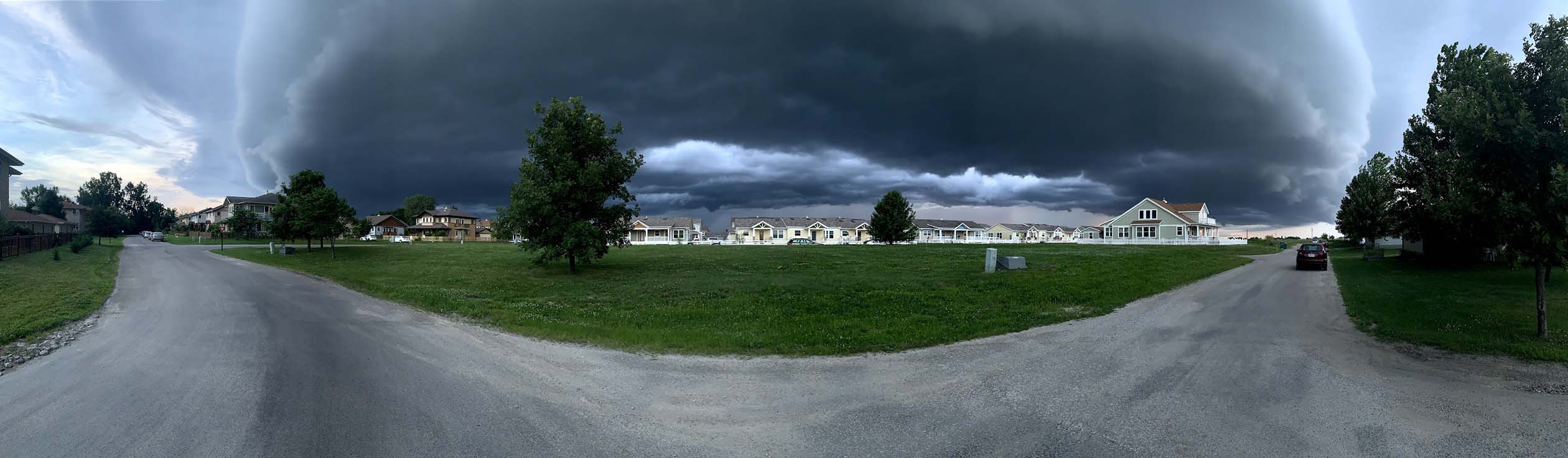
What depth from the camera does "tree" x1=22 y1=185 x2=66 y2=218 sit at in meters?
102

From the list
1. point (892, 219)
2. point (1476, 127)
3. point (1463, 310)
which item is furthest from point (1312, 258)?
point (892, 219)

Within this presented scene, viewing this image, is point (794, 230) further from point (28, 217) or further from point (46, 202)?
point (46, 202)

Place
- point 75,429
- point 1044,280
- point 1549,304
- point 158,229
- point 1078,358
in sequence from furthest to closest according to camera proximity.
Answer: point 158,229
point 1044,280
point 1549,304
point 1078,358
point 75,429

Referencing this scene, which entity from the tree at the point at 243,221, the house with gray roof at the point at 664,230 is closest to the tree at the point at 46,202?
the tree at the point at 243,221

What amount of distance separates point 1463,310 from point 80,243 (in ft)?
246

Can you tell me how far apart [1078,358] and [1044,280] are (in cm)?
1216

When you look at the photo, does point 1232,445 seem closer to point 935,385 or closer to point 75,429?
point 935,385

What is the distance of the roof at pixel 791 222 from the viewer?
108 m

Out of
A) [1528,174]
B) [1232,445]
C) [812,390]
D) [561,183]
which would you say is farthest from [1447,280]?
[561,183]

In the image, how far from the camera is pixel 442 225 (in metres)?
116

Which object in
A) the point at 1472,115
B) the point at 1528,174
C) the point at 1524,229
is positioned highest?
the point at 1472,115

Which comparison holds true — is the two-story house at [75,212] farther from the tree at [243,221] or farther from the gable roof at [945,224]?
the gable roof at [945,224]

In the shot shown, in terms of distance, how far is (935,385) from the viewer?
7.23 metres

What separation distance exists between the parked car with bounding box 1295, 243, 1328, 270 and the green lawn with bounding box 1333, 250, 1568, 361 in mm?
4518
